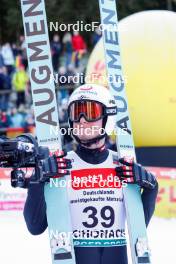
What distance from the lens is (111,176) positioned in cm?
404

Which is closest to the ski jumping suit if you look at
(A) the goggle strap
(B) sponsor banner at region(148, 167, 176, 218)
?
(A) the goggle strap

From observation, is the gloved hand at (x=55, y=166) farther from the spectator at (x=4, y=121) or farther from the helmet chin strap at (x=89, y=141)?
the spectator at (x=4, y=121)

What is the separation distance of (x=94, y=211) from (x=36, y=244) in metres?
3.69

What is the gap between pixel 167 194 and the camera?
9195mm

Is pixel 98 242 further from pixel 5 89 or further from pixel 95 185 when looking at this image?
pixel 5 89

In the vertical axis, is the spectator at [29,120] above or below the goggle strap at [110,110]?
above

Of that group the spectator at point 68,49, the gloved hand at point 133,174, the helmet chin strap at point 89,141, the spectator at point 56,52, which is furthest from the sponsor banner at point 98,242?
the spectator at point 56,52

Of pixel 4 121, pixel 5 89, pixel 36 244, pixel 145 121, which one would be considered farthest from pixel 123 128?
pixel 5 89

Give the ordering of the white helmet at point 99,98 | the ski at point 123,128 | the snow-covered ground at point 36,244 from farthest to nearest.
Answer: the snow-covered ground at point 36,244
the ski at point 123,128
the white helmet at point 99,98

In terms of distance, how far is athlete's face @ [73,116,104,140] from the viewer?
3922 mm

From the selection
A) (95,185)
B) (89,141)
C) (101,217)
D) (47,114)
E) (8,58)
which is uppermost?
(8,58)

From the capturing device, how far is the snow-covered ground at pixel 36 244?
22.4 feet

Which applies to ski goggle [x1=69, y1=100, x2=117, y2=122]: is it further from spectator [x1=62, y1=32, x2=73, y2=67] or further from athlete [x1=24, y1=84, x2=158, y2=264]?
spectator [x1=62, y1=32, x2=73, y2=67]

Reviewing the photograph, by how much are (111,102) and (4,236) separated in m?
4.31
